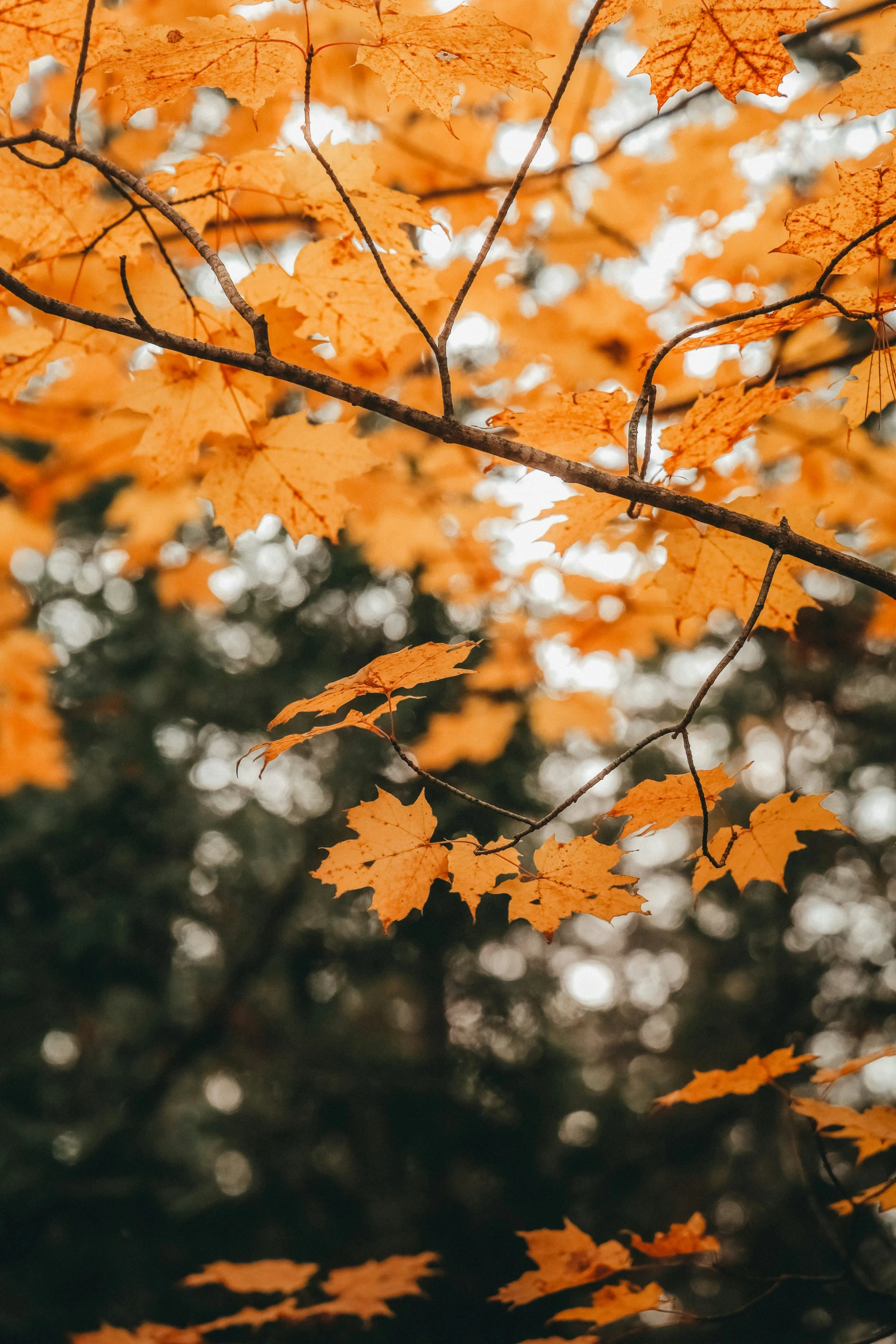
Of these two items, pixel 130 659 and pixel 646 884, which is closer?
pixel 130 659

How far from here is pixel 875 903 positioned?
5805 mm

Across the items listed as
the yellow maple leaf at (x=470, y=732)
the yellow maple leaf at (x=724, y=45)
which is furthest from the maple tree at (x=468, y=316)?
the yellow maple leaf at (x=470, y=732)

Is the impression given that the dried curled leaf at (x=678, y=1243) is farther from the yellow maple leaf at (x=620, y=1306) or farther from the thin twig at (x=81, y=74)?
the thin twig at (x=81, y=74)

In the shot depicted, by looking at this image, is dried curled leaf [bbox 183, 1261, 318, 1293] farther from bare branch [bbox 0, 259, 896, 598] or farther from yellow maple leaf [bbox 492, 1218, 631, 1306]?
bare branch [bbox 0, 259, 896, 598]

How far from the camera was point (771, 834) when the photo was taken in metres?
1.11

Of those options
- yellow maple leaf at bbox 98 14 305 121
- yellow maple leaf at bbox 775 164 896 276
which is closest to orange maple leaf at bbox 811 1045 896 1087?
yellow maple leaf at bbox 775 164 896 276

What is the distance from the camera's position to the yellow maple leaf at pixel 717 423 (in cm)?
100

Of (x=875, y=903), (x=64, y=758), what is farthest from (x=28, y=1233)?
(x=875, y=903)

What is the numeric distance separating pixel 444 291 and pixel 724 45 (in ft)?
3.68

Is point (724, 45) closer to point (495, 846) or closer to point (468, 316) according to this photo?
point (495, 846)

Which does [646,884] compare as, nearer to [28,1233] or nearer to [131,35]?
[28,1233]

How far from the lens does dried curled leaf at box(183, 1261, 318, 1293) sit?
1941mm

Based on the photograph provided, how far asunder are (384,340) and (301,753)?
15.0ft

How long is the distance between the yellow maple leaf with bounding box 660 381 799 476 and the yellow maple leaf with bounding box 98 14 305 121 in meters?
0.64
